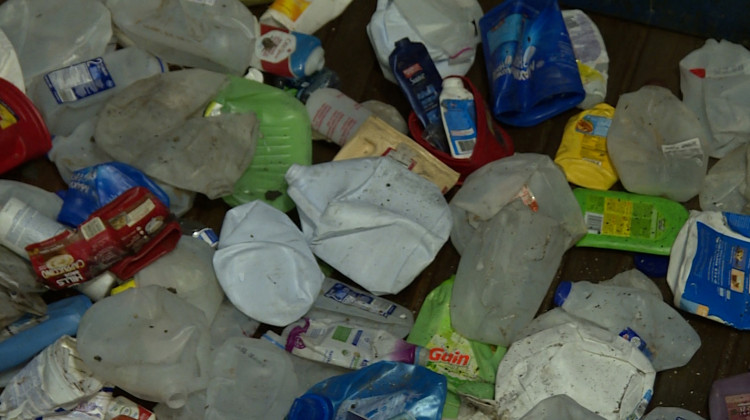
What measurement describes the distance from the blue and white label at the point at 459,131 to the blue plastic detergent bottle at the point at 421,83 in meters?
0.03

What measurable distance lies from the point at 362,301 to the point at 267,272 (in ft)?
0.74

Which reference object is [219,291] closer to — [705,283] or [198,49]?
[198,49]

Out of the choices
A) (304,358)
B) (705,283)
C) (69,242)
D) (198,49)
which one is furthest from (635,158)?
(69,242)

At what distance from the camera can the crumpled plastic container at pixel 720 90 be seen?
2.26 metres

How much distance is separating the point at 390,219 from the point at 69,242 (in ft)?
2.27

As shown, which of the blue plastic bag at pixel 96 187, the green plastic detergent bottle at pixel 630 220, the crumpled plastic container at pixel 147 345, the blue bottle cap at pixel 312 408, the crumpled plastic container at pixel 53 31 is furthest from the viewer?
the crumpled plastic container at pixel 53 31

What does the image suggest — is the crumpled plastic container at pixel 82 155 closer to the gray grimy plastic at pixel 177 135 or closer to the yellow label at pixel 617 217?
the gray grimy plastic at pixel 177 135

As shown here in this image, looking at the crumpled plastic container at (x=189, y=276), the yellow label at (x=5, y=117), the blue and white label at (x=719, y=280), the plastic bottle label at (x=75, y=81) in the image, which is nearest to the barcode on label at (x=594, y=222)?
the blue and white label at (x=719, y=280)

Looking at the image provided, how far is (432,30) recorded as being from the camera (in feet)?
7.66

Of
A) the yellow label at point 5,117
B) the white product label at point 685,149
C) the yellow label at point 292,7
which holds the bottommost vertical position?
the white product label at point 685,149

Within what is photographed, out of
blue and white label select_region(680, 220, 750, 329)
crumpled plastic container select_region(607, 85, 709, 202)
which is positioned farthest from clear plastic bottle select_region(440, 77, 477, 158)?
blue and white label select_region(680, 220, 750, 329)

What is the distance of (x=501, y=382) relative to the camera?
6.58 feet

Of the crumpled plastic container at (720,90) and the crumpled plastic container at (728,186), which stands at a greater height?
the crumpled plastic container at (720,90)

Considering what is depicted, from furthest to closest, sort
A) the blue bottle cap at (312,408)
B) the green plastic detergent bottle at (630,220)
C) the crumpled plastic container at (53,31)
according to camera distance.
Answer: the crumpled plastic container at (53,31), the green plastic detergent bottle at (630,220), the blue bottle cap at (312,408)
